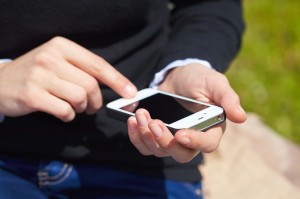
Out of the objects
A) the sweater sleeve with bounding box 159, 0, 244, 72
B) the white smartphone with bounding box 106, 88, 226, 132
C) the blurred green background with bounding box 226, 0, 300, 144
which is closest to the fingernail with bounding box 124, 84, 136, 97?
the white smartphone with bounding box 106, 88, 226, 132

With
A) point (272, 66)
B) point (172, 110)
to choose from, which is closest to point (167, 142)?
point (172, 110)

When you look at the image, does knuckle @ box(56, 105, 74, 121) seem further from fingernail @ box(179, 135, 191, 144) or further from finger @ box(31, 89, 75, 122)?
fingernail @ box(179, 135, 191, 144)

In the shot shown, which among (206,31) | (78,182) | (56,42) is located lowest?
(78,182)

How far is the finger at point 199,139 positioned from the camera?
67cm

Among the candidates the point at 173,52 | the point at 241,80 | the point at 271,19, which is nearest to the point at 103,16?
the point at 173,52

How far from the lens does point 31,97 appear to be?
758mm

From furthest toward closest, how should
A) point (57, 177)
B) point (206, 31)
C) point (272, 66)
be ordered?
point (272, 66), point (206, 31), point (57, 177)

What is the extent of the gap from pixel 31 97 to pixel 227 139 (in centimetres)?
84

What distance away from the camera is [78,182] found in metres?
0.90

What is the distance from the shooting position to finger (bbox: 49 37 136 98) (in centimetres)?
80

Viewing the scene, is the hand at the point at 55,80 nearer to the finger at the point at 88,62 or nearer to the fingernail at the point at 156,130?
the finger at the point at 88,62

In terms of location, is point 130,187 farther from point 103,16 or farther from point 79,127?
point 103,16

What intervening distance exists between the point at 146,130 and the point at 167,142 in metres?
0.03

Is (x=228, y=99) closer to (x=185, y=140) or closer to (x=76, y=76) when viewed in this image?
(x=185, y=140)
